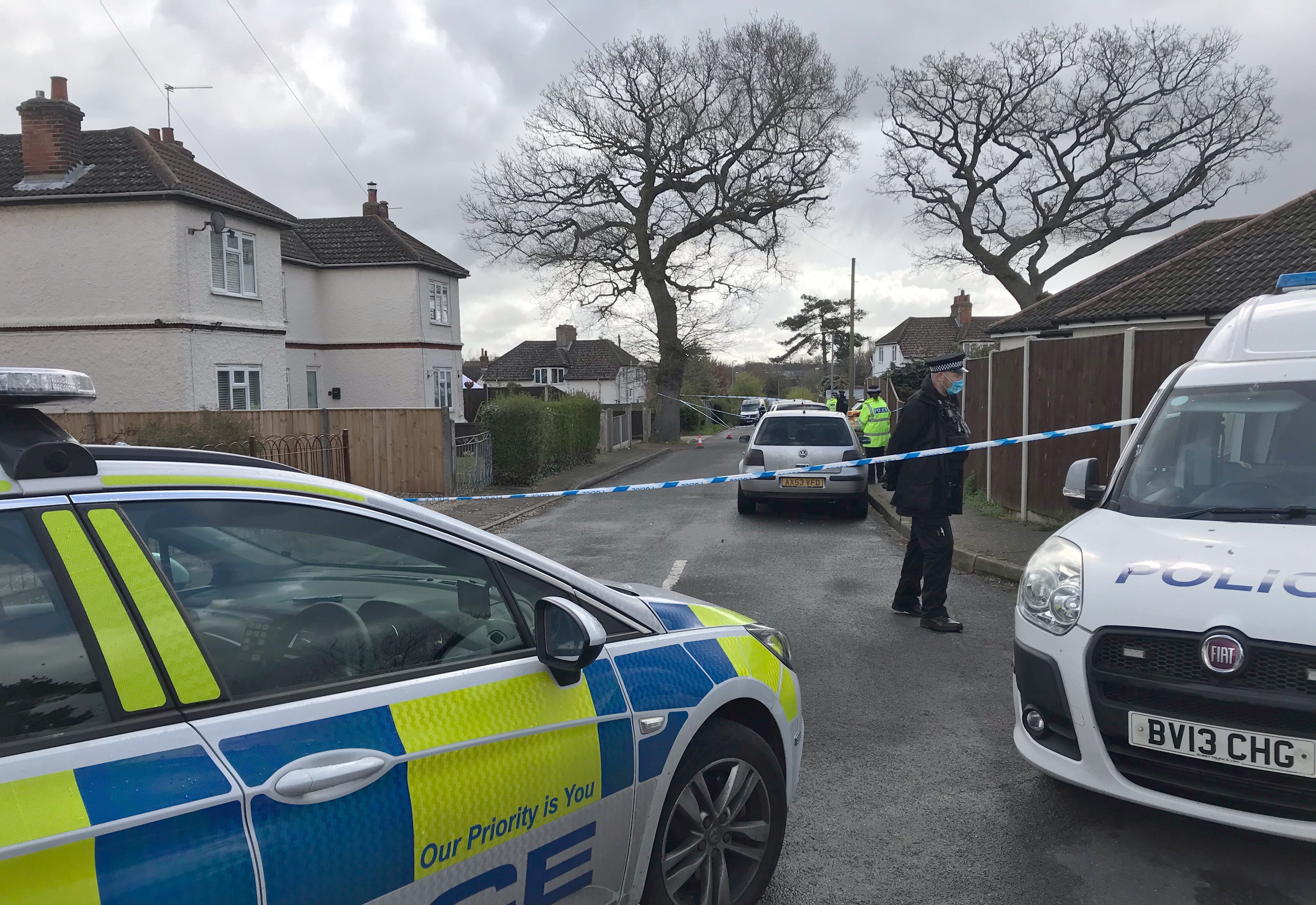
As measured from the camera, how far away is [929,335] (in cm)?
7994

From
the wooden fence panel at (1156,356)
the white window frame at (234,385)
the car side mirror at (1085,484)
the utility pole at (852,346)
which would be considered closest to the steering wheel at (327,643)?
the car side mirror at (1085,484)

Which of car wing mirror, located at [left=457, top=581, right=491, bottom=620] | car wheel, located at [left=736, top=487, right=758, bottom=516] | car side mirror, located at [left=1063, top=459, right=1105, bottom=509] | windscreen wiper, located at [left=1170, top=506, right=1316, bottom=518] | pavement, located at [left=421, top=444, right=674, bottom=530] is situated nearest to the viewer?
car wing mirror, located at [left=457, top=581, right=491, bottom=620]

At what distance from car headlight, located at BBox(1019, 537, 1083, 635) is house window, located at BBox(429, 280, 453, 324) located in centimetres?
2977

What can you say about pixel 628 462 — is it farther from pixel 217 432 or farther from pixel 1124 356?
pixel 1124 356

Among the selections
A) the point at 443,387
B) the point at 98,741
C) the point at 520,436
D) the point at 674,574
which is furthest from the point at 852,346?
the point at 98,741

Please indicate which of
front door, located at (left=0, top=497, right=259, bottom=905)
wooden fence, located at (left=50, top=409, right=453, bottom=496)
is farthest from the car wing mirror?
wooden fence, located at (left=50, top=409, right=453, bottom=496)

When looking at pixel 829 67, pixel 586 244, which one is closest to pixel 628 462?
pixel 586 244

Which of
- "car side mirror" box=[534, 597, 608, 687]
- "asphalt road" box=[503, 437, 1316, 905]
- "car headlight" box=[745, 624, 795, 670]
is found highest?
"car side mirror" box=[534, 597, 608, 687]

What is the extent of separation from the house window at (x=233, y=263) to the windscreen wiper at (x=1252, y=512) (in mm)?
21681

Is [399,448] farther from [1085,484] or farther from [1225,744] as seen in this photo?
[1225,744]

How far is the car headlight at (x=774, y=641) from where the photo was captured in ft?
11.5

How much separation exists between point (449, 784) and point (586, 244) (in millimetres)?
35659

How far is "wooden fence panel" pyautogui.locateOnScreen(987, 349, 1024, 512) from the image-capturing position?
12391 millimetres

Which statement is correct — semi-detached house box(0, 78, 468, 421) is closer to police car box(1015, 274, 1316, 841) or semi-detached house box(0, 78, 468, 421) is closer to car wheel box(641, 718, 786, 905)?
police car box(1015, 274, 1316, 841)
